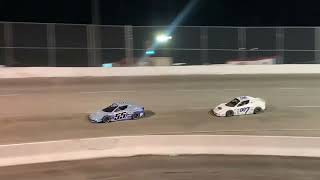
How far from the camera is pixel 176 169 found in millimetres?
14961

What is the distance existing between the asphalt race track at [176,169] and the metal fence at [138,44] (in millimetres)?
18667

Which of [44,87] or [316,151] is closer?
[316,151]

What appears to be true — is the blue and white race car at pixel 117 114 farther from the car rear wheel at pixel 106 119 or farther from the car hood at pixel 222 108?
the car hood at pixel 222 108

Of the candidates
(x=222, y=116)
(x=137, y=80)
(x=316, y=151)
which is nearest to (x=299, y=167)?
(x=316, y=151)

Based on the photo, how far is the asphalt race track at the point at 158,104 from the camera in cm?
2014

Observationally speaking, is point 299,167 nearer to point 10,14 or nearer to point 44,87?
point 44,87


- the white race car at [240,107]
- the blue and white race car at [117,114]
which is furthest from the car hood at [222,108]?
the blue and white race car at [117,114]

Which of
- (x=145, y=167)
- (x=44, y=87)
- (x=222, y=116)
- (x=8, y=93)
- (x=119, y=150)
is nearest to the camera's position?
(x=145, y=167)

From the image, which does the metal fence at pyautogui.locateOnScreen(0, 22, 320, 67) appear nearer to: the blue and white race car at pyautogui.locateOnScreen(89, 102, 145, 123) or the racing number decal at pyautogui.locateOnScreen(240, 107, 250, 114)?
the blue and white race car at pyautogui.locateOnScreen(89, 102, 145, 123)

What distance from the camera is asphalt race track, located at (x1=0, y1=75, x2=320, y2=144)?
20141 millimetres

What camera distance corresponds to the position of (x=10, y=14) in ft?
186

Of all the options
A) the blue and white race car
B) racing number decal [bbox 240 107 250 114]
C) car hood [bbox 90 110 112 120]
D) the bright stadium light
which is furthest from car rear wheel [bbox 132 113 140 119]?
the bright stadium light

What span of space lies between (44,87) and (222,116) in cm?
1023

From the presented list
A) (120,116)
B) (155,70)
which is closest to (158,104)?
(120,116)
